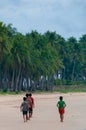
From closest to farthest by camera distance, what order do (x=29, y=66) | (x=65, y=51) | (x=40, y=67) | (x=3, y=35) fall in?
1. (x=3, y=35)
2. (x=29, y=66)
3. (x=40, y=67)
4. (x=65, y=51)

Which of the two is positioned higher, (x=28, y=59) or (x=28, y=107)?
(x=28, y=59)

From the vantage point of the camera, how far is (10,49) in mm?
74312

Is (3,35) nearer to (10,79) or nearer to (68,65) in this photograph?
(10,79)

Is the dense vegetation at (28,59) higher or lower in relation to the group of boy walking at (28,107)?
higher

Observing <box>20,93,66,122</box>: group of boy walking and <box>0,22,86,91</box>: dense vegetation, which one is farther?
<box>0,22,86,91</box>: dense vegetation

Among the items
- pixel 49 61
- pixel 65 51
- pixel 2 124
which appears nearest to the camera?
pixel 2 124

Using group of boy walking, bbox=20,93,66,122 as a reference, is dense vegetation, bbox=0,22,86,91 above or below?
above

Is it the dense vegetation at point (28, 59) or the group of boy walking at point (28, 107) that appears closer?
the group of boy walking at point (28, 107)

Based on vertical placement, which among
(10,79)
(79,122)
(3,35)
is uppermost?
(3,35)

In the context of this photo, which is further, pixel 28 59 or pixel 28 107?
pixel 28 59

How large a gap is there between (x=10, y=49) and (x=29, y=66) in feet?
27.2

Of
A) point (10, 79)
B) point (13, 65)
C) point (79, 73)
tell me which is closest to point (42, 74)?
point (10, 79)

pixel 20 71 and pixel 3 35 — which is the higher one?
pixel 3 35

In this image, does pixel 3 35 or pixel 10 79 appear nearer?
pixel 3 35
